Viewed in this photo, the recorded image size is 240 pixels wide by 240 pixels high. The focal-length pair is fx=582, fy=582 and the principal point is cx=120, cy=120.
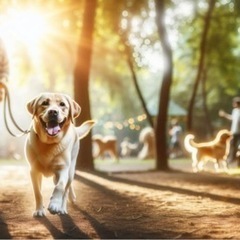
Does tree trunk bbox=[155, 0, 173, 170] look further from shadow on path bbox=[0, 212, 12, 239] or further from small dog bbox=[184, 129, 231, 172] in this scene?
shadow on path bbox=[0, 212, 12, 239]

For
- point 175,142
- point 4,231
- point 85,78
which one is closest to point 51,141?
point 4,231

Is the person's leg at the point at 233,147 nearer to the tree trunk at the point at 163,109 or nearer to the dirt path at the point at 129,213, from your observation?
the tree trunk at the point at 163,109

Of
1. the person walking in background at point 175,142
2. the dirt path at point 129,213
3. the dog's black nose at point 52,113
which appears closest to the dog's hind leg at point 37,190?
the dirt path at point 129,213

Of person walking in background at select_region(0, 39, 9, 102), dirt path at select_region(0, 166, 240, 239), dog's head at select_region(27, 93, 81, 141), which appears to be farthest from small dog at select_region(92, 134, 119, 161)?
dog's head at select_region(27, 93, 81, 141)

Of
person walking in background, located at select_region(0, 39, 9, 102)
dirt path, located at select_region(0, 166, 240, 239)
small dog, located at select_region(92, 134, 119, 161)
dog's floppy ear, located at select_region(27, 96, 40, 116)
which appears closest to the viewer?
dirt path, located at select_region(0, 166, 240, 239)

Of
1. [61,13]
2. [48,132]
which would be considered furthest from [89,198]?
[61,13]

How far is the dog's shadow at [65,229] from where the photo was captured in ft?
16.7

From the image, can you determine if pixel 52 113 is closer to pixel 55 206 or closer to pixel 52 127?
pixel 52 127

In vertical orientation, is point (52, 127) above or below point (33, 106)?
below

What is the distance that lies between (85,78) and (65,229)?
34.2ft

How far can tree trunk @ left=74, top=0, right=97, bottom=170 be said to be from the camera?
15.3 m

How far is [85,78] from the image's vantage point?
617 inches

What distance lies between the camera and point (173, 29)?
28.0 metres

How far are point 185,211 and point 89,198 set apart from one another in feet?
6.63
